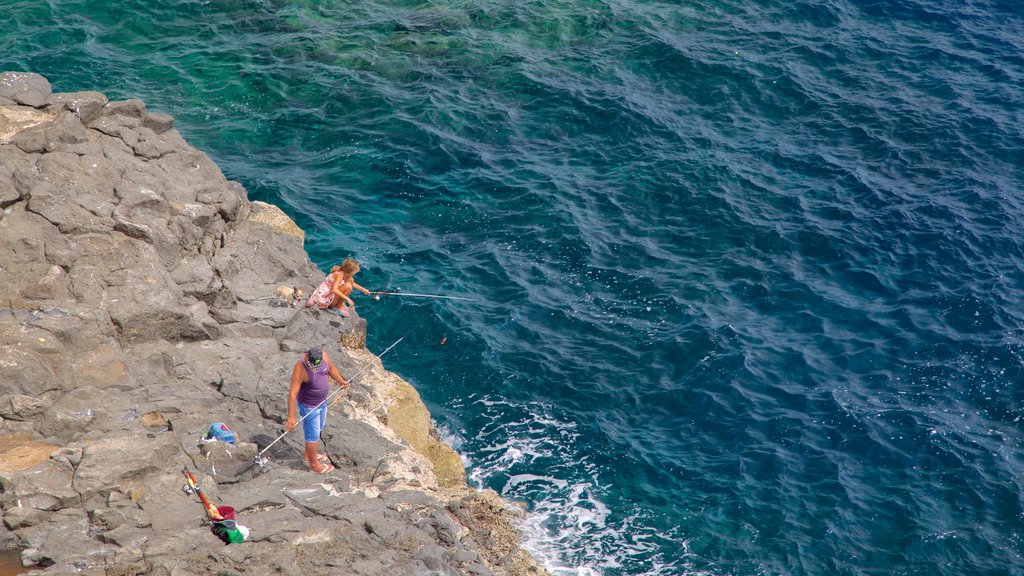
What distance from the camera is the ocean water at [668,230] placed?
17.0 m

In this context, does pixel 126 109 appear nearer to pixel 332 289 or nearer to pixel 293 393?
pixel 332 289

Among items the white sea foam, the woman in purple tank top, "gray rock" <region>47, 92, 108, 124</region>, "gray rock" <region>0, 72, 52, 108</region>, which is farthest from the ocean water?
"gray rock" <region>0, 72, 52, 108</region>

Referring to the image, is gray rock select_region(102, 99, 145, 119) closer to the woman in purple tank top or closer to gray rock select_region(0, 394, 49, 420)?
gray rock select_region(0, 394, 49, 420)

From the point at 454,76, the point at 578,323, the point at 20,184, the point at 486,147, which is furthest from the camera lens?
the point at 454,76

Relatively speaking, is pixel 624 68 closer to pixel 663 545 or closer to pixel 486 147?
pixel 486 147

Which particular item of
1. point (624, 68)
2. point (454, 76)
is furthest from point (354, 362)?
point (624, 68)

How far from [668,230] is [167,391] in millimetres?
14603

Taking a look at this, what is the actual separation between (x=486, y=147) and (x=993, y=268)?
14.6 metres

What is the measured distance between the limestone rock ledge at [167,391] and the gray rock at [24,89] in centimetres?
5

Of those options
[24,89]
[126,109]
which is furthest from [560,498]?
[24,89]

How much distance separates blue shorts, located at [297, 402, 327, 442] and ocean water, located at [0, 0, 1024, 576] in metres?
4.28

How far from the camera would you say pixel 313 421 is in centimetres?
1356

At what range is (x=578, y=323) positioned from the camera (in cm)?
2086

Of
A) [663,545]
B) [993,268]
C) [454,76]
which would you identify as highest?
[454,76]
